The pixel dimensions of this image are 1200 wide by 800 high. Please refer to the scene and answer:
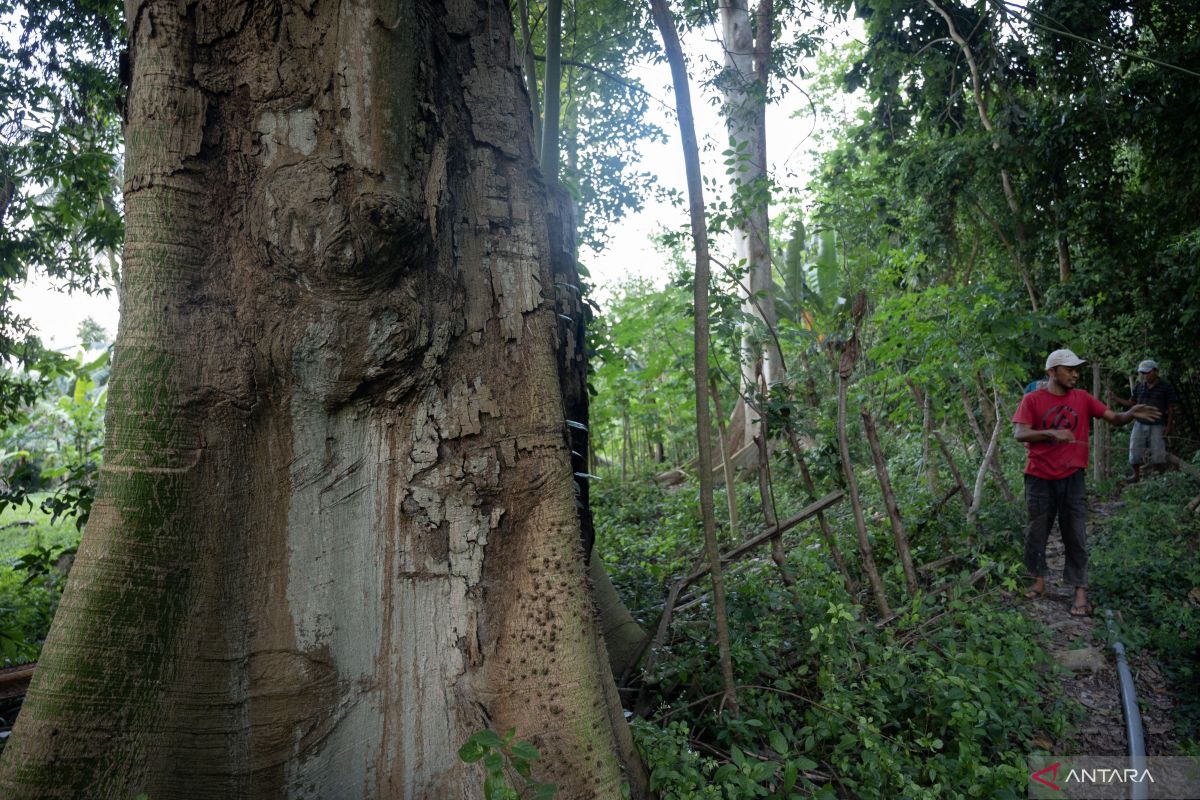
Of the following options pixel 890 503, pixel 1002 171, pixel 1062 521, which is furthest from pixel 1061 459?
pixel 1002 171

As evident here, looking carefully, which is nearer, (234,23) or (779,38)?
(234,23)

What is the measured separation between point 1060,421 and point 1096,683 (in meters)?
1.82

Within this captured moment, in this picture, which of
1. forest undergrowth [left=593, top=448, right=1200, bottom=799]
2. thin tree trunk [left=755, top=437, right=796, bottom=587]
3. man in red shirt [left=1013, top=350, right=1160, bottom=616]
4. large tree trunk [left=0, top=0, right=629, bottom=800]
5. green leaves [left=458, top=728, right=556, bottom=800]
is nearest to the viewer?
green leaves [left=458, top=728, right=556, bottom=800]

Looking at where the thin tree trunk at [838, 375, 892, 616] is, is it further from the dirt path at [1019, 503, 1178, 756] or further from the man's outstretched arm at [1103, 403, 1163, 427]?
the man's outstretched arm at [1103, 403, 1163, 427]

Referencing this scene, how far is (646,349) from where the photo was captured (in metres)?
8.87

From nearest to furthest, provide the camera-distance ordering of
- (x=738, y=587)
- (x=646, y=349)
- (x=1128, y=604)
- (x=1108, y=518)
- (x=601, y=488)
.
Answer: (x=738, y=587), (x=1128, y=604), (x=1108, y=518), (x=646, y=349), (x=601, y=488)

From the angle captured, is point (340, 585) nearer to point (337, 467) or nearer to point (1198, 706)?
point (337, 467)

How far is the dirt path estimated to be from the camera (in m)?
3.50

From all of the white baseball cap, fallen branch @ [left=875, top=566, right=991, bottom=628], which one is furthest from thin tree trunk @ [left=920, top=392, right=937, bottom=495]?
fallen branch @ [left=875, top=566, right=991, bottom=628]

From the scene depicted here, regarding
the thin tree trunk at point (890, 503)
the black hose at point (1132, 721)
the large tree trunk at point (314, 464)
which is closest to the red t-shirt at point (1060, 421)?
the black hose at point (1132, 721)

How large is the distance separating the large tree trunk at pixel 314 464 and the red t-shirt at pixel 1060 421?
409cm

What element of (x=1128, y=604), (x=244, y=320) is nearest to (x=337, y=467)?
(x=244, y=320)

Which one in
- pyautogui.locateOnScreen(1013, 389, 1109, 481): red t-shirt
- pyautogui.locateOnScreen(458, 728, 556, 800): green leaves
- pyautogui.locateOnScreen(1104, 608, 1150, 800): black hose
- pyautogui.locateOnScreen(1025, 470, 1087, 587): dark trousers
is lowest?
pyautogui.locateOnScreen(1104, 608, 1150, 800): black hose

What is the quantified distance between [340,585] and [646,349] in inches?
265
